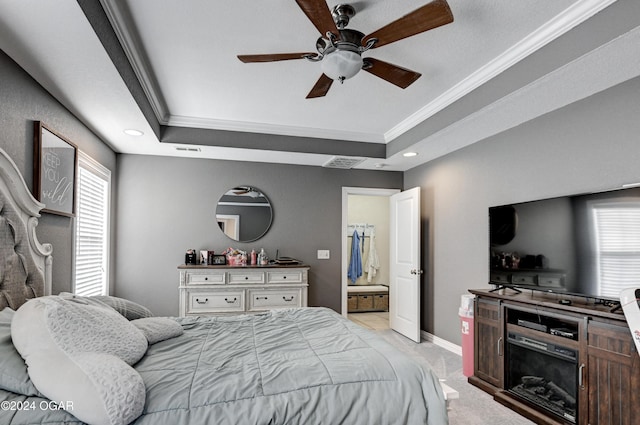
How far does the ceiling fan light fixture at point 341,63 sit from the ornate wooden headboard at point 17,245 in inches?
A: 72.3

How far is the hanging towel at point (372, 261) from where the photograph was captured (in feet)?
22.8

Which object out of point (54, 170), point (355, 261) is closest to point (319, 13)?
point (54, 170)

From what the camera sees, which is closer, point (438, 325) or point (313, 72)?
point (313, 72)

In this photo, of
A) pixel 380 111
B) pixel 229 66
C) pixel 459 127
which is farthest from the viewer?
pixel 380 111

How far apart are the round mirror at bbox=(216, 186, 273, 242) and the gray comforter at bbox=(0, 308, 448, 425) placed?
9.04ft

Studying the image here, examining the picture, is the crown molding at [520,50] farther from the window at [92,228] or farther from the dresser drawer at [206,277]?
the window at [92,228]

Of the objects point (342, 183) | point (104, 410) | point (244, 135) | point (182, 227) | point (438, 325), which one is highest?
point (244, 135)

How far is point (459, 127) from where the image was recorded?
3453mm

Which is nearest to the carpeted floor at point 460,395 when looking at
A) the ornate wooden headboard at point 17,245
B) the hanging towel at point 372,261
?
the hanging towel at point 372,261

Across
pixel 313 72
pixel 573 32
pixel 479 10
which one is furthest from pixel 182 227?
pixel 573 32

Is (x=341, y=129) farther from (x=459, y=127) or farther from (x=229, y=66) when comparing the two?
(x=229, y=66)

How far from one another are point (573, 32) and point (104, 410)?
2966 millimetres

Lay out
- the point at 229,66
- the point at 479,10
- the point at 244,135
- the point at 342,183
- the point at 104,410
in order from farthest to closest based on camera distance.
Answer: the point at 342,183 < the point at 244,135 < the point at 229,66 < the point at 479,10 < the point at 104,410

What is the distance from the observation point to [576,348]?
2473mm
